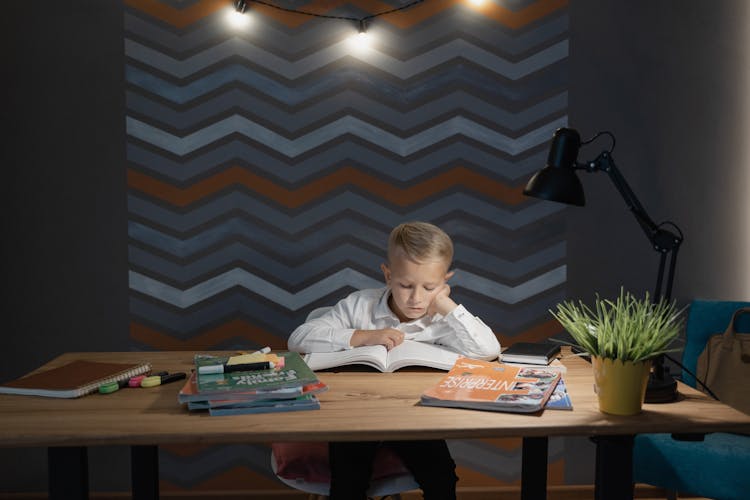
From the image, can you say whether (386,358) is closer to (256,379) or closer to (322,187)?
(256,379)

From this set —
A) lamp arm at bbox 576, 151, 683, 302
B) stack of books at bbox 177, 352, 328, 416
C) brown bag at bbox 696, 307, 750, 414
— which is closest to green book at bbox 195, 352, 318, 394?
stack of books at bbox 177, 352, 328, 416

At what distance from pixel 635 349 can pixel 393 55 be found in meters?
1.56

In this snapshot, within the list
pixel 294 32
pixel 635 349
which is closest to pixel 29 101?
pixel 294 32

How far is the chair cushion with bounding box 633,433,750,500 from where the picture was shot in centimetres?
169

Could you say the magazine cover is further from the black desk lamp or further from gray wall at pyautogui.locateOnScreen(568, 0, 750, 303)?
gray wall at pyautogui.locateOnScreen(568, 0, 750, 303)

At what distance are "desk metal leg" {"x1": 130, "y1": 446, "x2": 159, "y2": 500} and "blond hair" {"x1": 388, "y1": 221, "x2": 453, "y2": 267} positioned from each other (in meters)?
0.90

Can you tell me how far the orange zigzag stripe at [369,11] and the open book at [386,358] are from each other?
1.33 metres

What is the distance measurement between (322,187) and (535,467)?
4.15 feet

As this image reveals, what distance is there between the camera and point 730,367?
1.86m

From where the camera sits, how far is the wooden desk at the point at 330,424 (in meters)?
1.09

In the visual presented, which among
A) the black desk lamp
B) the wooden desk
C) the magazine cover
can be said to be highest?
the black desk lamp

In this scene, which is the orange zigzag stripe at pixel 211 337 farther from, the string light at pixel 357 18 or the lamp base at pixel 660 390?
the lamp base at pixel 660 390

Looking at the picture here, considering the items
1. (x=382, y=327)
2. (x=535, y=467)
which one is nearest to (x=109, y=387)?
(x=382, y=327)

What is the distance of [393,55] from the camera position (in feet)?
7.67
